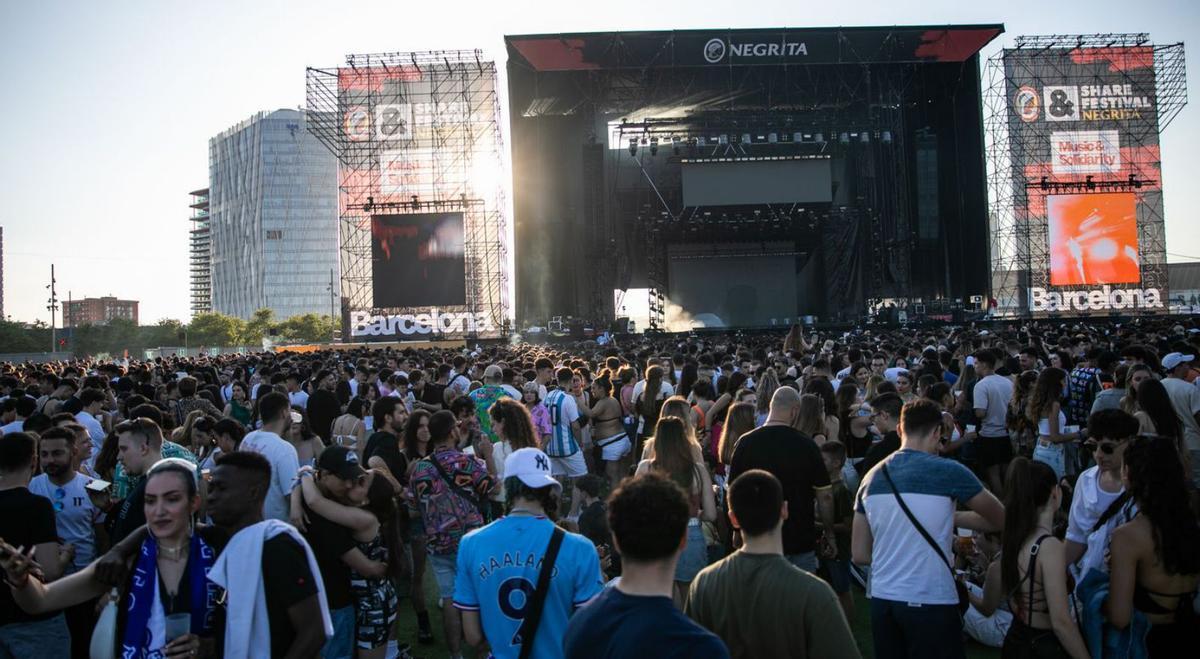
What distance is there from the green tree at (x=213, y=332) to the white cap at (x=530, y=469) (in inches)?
3603

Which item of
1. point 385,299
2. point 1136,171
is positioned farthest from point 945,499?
point 1136,171

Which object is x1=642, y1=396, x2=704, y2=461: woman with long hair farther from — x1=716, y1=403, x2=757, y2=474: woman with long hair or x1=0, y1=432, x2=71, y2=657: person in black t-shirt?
x1=0, y1=432, x2=71, y2=657: person in black t-shirt

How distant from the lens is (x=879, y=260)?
36188mm

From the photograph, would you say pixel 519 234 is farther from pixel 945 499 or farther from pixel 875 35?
pixel 945 499

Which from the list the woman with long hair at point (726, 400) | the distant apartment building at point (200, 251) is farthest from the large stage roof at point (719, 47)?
the distant apartment building at point (200, 251)

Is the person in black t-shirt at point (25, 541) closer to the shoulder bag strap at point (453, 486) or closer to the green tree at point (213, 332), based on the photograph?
the shoulder bag strap at point (453, 486)

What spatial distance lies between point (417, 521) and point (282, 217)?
126747mm

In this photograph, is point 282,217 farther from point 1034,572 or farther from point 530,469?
point 1034,572

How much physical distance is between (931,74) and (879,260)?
8.26 m

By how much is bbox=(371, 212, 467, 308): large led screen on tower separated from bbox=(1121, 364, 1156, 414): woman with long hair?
Answer: 33731mm

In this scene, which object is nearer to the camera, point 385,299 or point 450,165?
point 385,299

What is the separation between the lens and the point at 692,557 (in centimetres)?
505

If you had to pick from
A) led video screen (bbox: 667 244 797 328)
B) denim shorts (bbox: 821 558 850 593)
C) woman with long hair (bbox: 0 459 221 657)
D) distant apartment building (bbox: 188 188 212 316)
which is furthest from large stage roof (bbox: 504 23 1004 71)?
distant apartment building (bbox: 188 188 212 316)

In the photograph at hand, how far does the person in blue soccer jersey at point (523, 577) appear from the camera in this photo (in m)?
3.37
